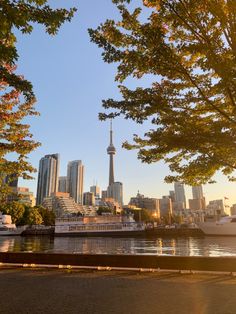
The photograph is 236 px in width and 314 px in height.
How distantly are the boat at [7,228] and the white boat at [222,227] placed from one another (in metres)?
70.4

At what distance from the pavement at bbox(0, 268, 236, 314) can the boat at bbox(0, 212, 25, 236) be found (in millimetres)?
105007

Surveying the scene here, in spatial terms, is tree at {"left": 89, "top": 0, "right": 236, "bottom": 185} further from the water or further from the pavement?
the water


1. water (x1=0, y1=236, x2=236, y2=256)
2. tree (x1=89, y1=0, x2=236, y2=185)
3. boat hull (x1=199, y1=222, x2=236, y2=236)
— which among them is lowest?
water (x1=0, y1=236, x2=236, y2=256)

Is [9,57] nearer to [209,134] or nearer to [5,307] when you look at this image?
[5,307]

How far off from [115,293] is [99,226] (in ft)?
312

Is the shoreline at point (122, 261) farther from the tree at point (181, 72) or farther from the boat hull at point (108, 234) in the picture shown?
the boat hull at point (108, 234)

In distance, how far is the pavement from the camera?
215 inches

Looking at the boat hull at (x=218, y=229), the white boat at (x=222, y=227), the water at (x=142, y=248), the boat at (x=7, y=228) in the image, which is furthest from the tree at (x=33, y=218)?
the white boat at (x=222, y=227)

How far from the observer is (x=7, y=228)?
105m

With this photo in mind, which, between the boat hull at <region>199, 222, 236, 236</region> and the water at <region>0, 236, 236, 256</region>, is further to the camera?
the boat hull at <region>199, 222, 236, 236</region>

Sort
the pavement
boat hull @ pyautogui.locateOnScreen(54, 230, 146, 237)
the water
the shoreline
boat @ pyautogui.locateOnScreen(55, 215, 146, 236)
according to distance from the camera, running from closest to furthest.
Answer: the pavement, the shoreline, the water, boat hull @ pyautogui.locateOnScreen(54, 230, 146, 237), boat @ pyautogui.locateOnScreen(55, 215, 146, 236)

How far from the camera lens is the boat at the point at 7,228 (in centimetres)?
10381

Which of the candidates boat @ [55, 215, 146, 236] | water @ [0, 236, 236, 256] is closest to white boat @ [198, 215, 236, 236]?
water @ [0, 236, 236, 256]

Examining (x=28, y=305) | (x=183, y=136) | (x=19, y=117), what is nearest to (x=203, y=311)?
(x=28, y=305)
